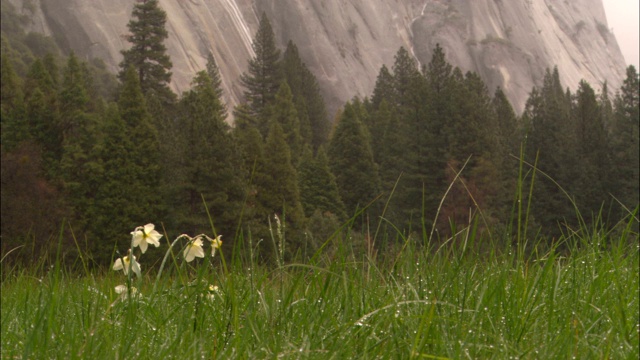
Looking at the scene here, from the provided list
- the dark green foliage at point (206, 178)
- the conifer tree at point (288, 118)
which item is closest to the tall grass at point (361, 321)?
the dark green foliage at point (206, 178)

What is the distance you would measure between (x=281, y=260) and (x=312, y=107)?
263 feet

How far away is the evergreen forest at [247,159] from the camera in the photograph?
40625 millimetres

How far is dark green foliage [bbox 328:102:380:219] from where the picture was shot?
57.6m

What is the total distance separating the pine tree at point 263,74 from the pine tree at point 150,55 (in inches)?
922

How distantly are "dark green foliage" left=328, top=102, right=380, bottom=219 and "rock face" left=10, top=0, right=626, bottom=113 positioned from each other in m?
21.7

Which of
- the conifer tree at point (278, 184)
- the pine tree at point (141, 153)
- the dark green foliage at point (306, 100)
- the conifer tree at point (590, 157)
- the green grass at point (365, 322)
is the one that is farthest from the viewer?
the dark green foliage at point (306, 100)

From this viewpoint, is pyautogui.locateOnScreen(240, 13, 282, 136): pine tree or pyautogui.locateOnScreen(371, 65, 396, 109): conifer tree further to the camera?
pyautogui.locateOnScreen(371, 65, 396, 109): conifer tree

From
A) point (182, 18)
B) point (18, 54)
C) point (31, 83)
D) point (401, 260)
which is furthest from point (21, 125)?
point (401, 260)

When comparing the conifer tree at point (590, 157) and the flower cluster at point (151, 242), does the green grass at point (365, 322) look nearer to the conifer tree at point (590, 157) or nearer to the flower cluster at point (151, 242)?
the flower cluster at point (151, 242)

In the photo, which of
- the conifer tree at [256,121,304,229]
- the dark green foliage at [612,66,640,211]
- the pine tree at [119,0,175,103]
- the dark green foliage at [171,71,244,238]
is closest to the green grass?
the dark green foliage at [171,71,244,238]

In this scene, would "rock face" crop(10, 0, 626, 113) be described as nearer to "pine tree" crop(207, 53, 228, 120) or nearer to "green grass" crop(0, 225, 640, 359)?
"pine tree" crop(207, 53, 228, 120)

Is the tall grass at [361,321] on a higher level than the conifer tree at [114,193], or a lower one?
lower

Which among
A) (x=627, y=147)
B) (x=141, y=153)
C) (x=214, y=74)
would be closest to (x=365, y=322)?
(x=141, y=153)

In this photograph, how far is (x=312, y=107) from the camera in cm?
8256
